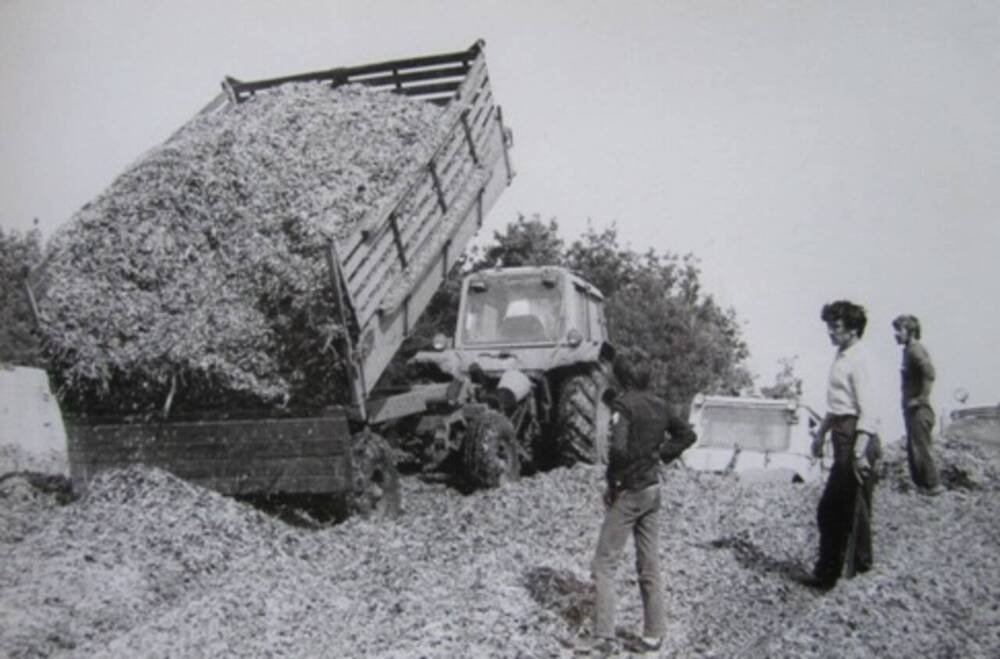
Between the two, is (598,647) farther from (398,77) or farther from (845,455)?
(398,77)

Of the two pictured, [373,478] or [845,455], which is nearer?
[845,455]

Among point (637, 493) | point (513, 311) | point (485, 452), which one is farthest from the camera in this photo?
point (513, 311)

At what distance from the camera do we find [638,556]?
4.44m

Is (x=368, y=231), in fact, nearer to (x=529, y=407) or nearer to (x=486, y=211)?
(x=486, y=211)

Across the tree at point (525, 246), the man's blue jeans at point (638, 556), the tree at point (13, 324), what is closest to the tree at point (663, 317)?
the tree at point (525, 246)

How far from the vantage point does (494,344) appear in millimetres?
8898

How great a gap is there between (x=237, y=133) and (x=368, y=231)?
181 cm

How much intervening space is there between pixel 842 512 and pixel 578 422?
11.2ft

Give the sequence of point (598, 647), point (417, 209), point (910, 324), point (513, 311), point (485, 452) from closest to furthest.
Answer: point (598, 647), point (417, 209), point (485, 452), point (910, 324), point (513, 311)

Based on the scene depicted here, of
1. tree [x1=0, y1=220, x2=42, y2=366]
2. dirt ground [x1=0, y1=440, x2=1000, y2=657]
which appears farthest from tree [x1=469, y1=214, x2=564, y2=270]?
dirt ground [x1=0, y1=440, x2=1000, y2=657]

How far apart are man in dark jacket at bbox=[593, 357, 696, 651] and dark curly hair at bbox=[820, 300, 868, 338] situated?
144cm

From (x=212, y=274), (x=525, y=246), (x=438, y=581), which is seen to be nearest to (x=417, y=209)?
(x=212, y=274)

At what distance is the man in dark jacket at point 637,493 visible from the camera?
4.26m

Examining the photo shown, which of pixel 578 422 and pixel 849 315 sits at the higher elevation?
pixel 849 315
